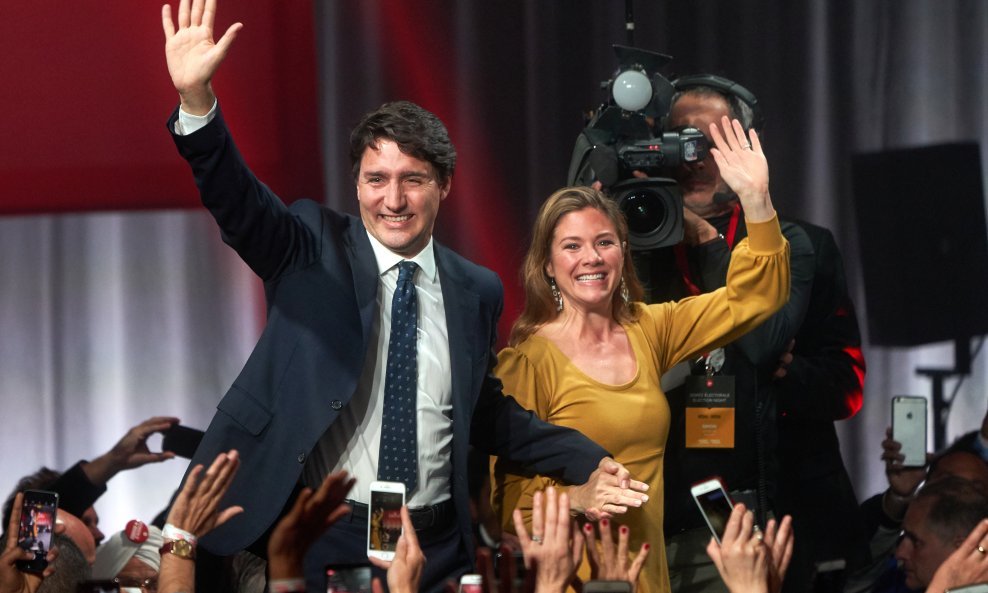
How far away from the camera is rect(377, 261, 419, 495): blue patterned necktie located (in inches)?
98.8

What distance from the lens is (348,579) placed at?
185 cm

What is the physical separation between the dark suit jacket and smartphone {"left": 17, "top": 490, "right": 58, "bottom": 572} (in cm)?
27

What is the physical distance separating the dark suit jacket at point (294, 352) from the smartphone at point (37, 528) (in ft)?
0.89

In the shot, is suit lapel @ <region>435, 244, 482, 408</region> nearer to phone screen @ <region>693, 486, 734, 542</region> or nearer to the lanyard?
phone screen @ <region>693, 486, 734, 542</region>

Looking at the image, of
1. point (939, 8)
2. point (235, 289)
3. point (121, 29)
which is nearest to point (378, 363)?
point (235, 289)

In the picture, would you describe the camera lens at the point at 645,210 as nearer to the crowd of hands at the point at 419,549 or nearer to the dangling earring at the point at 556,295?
the dangling earring at the point at 556,295

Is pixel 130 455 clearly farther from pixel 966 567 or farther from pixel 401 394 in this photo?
pixel 966 567

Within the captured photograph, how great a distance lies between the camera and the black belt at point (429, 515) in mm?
2492

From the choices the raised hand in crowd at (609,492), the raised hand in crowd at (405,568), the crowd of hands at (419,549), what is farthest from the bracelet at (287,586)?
the raised hand in crowd at (609,492)

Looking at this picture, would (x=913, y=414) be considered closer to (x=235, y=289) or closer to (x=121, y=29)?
(x=235, y=289)

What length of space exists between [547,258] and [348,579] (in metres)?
1.29

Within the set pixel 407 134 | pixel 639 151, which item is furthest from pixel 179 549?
pixel 639 151

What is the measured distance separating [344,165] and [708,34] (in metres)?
1.24

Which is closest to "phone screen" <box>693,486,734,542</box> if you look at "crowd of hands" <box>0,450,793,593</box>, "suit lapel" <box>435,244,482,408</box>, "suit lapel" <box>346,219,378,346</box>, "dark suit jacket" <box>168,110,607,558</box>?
"crowd of hands" <box>0,450,793,593</box>
